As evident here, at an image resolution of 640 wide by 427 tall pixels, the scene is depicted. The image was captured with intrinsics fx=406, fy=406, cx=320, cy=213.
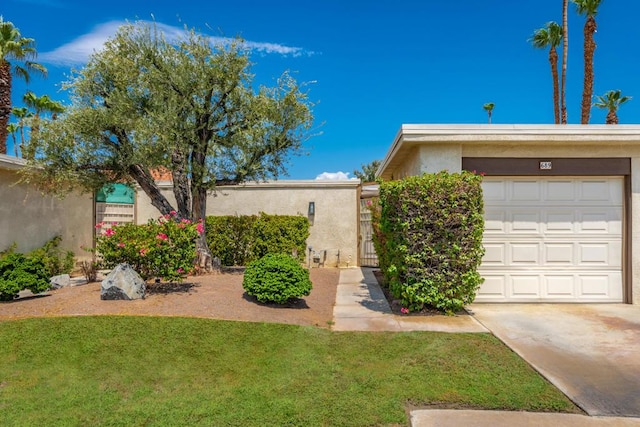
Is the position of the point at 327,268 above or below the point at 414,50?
below

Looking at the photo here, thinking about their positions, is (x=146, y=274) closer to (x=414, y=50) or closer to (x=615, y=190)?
(x=615, y=190)

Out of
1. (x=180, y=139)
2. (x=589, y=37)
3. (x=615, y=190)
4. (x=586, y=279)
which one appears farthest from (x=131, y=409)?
(x=589, y=37)

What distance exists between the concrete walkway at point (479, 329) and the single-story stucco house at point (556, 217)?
553 mm

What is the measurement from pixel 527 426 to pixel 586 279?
18.7 ft

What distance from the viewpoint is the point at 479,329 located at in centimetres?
570

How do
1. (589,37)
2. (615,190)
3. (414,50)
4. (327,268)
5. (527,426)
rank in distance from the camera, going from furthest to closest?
(589,37)
(414,50)
(327,268)
(615,190)
(527,426)

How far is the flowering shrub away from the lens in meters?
6.88

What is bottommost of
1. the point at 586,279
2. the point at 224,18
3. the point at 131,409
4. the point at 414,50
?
the point at 131,409

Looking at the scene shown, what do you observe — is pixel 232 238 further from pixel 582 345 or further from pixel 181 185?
pixel 582 345

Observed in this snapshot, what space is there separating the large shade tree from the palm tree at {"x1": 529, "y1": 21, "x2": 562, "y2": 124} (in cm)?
1899

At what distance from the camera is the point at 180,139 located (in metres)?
8.59

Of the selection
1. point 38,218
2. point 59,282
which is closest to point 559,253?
point 59,282

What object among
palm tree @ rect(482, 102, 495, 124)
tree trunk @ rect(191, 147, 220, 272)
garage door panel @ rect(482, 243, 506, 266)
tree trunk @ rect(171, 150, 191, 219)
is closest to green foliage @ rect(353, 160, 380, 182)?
palm tree @ rect(482, 102, 495, 124)

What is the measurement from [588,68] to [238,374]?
2281cm
